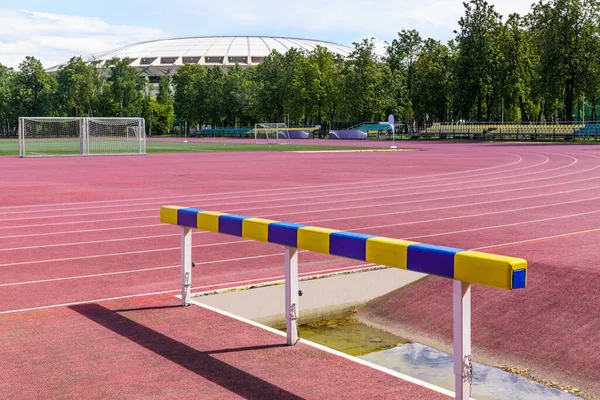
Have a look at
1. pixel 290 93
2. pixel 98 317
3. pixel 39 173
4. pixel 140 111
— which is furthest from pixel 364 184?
pixel 140 111

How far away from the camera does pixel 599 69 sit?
6569cm

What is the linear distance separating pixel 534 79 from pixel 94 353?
6935 centimetres

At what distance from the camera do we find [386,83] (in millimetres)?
92000

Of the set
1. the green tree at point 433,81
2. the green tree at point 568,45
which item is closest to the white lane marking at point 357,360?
the green tree at point 568,45

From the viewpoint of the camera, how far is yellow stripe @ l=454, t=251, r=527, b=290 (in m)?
3.81

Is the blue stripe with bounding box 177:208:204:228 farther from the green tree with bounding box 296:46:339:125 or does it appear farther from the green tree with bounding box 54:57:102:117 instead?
the green tree with bounding box 54:57:102:117

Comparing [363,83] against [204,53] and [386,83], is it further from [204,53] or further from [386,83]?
[204,53]

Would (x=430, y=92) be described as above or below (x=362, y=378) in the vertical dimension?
above

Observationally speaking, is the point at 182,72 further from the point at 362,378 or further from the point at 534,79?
the point at 362,378

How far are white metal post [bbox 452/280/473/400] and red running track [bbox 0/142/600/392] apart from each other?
138cm

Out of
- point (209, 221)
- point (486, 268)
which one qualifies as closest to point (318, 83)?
point (209, 221)

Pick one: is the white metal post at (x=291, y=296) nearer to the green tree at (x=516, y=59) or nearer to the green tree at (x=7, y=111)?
the green tree at (x=516, y=59)

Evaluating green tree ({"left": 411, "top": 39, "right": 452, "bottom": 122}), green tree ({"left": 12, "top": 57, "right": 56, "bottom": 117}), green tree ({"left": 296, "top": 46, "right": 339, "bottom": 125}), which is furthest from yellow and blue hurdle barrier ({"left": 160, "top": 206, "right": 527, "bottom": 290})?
green tree ({"left": 12, "top": 57, "right": 56, "bottom": 117})

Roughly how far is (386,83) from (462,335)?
294ft
